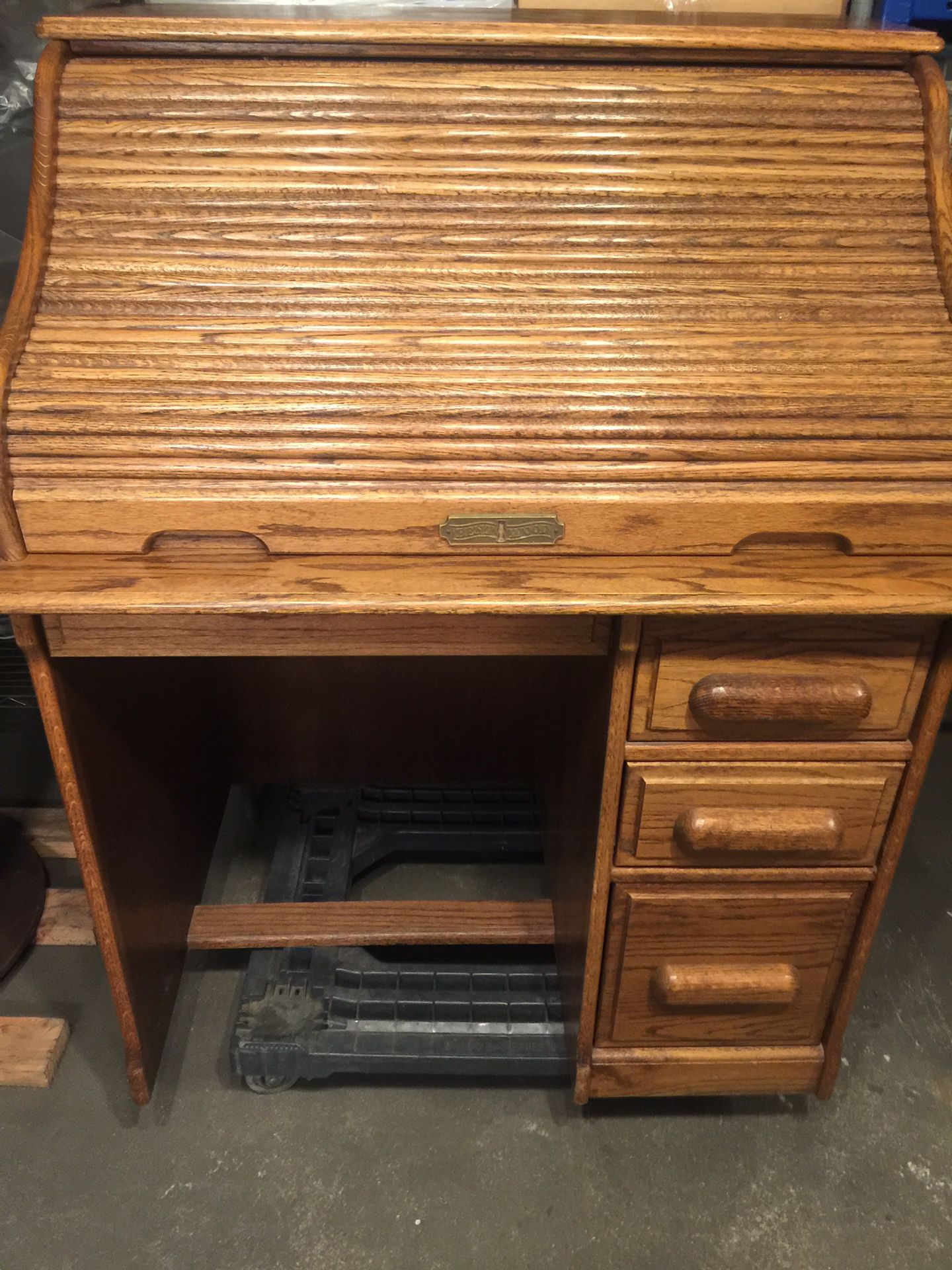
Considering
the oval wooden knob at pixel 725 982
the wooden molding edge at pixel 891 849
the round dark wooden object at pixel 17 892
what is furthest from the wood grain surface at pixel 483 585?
the round dark wooden object at pixel 17 892

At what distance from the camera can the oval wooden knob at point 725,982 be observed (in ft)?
4.76

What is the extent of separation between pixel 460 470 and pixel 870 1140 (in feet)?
4.42

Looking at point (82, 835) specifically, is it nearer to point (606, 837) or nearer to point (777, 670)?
point (606, 837)

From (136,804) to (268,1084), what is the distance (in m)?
0.57

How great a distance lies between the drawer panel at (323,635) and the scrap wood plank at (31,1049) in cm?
91

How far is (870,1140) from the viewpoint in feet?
5.49

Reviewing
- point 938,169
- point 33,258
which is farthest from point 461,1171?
point 938,169

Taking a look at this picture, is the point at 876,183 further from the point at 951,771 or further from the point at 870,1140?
the point at 951,771

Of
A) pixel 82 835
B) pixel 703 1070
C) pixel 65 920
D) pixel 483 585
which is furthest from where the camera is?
pixel 65 920

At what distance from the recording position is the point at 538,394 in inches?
47.2

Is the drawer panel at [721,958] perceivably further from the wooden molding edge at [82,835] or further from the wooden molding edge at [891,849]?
the wooden molding edge at [82,835]

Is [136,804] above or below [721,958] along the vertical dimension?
above

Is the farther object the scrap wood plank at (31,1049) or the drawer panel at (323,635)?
the scrap wood plank at (31,1049)

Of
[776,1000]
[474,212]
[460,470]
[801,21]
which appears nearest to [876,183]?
[801,21]
